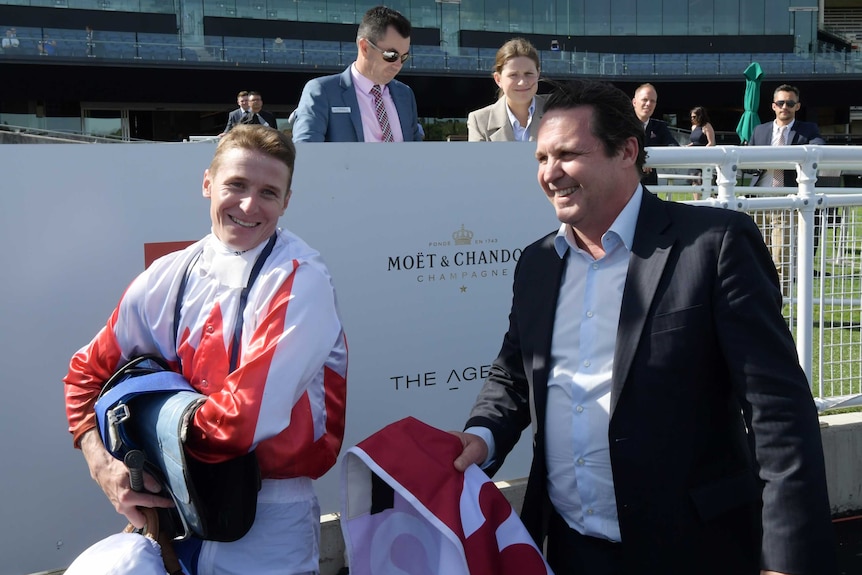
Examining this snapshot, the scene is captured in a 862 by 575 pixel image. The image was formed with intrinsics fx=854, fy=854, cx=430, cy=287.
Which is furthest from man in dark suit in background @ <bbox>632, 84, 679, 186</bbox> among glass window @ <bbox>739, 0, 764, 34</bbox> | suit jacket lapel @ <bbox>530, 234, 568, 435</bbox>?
glass window @ <bbox>739, 0, 764, 34</bbox>

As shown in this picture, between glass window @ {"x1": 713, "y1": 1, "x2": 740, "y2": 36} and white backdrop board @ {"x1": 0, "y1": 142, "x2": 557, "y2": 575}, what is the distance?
44193mm

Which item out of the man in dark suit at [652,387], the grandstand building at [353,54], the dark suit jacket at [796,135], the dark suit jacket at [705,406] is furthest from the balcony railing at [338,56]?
the dark suit jacket at [705,406]

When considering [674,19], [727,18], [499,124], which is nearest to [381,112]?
[499,124]

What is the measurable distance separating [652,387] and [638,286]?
10.0 inches

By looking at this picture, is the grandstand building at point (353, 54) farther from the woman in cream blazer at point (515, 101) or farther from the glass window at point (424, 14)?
the woman in cream blazer at point (515, 101)

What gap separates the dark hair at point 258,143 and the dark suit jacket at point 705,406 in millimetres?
999

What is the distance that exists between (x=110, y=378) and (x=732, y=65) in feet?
137

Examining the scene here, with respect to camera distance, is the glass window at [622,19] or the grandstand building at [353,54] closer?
the grandstand building at [353,54]

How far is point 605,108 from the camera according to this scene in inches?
86.9

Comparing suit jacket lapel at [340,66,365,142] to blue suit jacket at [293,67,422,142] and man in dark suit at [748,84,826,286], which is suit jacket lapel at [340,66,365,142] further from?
man in dark suit at [748,84,826,286]

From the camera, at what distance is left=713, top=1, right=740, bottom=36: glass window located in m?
43.9

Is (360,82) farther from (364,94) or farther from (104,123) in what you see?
(104,123)

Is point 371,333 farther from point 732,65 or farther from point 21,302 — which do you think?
point 732,65

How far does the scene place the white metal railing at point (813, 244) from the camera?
4.39 m
